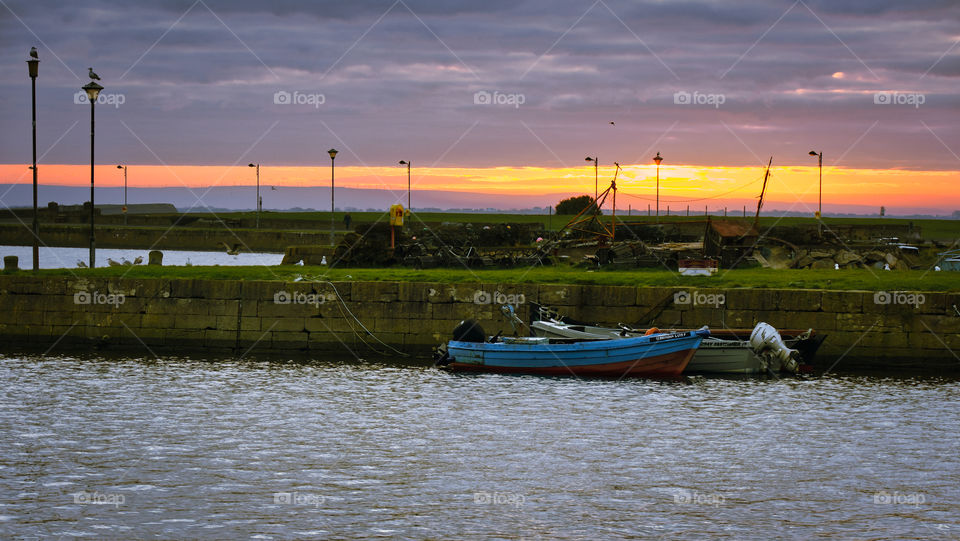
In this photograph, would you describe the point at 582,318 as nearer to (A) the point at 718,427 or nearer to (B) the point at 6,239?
(A) the point at 718,427

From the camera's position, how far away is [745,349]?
23.2 meters

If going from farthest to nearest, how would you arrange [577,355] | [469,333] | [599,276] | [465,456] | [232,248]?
[232,248], [599,276], [469,333], [577,355], [465,456]

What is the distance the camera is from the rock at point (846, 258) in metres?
32.7

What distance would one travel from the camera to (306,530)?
12414mm

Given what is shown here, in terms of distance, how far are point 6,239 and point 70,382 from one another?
79270 millimetres

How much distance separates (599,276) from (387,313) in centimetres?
612

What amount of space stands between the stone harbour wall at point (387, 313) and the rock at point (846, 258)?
8270mm

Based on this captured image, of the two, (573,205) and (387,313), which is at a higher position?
(573,205)

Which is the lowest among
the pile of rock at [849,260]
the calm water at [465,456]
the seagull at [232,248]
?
the calm water at [465,456]

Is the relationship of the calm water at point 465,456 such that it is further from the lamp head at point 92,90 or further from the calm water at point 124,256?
the calm water at point 124,256

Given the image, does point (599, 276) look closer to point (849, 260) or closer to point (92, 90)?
point (849, 260)

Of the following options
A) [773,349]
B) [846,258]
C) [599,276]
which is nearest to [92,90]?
[599,276]

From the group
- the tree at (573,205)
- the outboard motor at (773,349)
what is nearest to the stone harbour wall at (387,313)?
the outboard motor at (773,349)

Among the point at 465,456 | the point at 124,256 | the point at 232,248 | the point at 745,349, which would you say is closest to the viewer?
the point at 465,456
